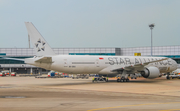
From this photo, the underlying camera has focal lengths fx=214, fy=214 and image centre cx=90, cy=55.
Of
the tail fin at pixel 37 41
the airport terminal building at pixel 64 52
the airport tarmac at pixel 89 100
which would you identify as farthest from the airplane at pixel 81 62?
the airport terminal building at pixel 64 52

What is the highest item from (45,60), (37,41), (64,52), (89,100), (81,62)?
(64,52)

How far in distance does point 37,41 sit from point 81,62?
7.41 metres

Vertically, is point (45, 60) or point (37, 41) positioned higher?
point (37, 41)

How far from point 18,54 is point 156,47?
188 ft

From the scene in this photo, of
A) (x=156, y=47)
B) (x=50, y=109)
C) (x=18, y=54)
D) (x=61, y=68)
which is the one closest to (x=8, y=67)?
(x=18, y=54)

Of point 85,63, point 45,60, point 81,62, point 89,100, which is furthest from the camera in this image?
point 85,63

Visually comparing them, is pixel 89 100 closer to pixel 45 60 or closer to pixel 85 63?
pixel 45 60

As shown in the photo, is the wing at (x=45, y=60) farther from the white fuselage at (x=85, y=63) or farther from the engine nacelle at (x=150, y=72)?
the engine nacelle at (x=150, y=72)

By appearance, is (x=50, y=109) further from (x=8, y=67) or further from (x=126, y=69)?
(x=8, y=67)

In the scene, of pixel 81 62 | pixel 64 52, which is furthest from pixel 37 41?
pixel 64 52

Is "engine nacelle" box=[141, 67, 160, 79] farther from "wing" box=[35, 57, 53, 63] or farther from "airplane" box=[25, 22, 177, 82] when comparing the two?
"wing" box=[35, 57, 53, 63]

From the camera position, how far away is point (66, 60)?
3175 centimetres

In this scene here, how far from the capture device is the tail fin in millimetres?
29172

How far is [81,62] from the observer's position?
32844 millimetres
